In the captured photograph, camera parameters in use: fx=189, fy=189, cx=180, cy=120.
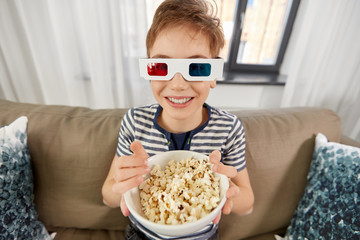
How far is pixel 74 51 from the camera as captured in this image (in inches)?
51.6

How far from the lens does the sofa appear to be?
89 centimetres

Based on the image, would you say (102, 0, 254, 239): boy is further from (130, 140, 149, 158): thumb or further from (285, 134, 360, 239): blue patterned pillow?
(285, 134, 360, 239): blue patterned pillow

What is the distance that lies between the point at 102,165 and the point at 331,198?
39.5 inches

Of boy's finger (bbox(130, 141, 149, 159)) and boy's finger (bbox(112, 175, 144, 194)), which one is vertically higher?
boy's finger (bbox(130, 141, 149, 159))

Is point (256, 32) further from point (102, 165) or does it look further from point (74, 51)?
point (102, 165)

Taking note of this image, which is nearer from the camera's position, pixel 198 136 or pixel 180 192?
pixel 180 192

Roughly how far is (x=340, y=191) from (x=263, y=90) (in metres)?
1.03

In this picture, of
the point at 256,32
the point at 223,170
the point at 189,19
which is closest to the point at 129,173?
the point at 223,170

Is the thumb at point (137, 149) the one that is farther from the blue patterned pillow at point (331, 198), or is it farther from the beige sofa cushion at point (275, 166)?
the blue patterned pillow at point (331, 198)

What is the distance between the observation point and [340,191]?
0.76 m

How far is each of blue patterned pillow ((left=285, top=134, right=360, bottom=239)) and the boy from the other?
32 cm

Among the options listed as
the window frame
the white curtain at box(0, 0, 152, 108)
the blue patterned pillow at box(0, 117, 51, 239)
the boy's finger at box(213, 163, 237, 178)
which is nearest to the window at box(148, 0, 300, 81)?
the window frame

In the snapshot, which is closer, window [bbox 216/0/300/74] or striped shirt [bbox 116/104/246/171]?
striped shirt [bbox 116/104/246/171]

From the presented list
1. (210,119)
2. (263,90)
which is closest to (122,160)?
(210,119)
